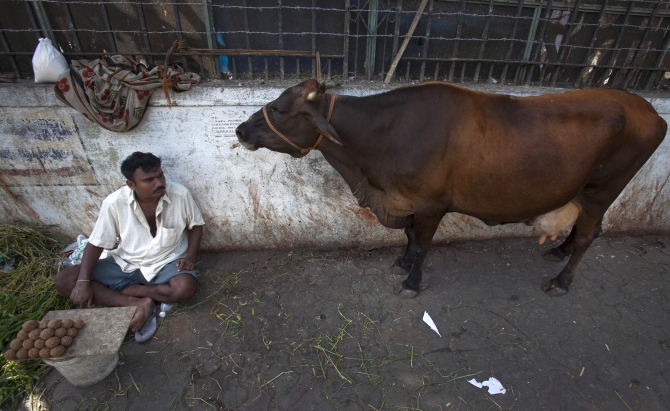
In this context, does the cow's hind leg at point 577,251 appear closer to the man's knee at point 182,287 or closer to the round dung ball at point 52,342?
the man's knee at point 182,287

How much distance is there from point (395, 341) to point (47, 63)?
373cm

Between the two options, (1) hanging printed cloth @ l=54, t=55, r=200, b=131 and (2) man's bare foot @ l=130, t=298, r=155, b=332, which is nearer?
(2) man's bare foot @ l=130, t=298, r=155, b=332

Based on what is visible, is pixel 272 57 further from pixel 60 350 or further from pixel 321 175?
pixel 60 350

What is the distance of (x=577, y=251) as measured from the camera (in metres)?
3.44

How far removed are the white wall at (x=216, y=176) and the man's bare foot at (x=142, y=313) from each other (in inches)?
39.1

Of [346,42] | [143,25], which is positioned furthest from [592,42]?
[143,25]

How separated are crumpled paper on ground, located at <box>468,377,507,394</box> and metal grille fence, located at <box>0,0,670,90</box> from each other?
2737mm

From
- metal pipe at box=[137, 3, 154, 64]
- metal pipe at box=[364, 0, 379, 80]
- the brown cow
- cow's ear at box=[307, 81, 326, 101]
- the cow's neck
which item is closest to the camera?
cow's ear at box=[307, 81, 326, 101]

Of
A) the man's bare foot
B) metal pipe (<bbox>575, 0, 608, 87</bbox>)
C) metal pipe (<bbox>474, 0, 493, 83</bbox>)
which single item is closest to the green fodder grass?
the man's bare foot

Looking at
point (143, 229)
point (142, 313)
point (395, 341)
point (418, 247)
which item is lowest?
point (395, 341)

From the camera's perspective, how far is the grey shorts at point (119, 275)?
325 centimetres

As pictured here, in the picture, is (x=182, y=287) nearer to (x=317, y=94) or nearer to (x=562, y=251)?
(x=317, y=94)

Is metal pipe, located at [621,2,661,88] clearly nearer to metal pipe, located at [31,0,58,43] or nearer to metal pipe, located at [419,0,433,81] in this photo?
metal pipe, located at [419,0,433,81]

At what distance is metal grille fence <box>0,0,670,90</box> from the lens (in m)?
3.39
